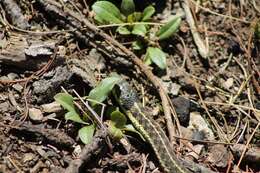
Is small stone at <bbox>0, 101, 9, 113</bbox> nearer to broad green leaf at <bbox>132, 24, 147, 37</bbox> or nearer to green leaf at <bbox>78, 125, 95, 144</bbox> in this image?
green leaf at <bbox>78, 125, 95, 144</bbox>

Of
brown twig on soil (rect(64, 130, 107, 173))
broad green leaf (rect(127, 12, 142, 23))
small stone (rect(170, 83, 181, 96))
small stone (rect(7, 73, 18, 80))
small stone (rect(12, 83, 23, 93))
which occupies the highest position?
broad green leaf (rect(127, 12, 142, 23))

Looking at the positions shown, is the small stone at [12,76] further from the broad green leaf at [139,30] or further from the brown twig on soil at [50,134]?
the broad green leaf at [139,30]

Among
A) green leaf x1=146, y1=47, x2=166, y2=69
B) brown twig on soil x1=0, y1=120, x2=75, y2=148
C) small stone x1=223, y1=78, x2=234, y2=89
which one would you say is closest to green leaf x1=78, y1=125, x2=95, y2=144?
brown twig on soil x1=0, y1=120, x2=75, y2=148

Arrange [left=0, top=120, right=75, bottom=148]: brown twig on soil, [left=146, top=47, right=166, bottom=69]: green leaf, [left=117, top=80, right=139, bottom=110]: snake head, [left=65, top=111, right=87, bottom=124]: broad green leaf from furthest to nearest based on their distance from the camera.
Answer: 1. [left=146, top=47, right=166, bottom=69]: green leaf
2. [left=117, top=80, right=139, bottom=110]: snake head
3. [left=65, top=111, right=87, bottom=124]: broad green leaf
4. [left=0, top=120, right=75, bottom=148]: brown twig on soil

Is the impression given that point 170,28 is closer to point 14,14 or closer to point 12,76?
point 14,14

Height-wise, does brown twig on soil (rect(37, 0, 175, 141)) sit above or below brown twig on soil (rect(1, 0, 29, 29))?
below

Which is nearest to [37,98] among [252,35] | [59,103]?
[59,103]

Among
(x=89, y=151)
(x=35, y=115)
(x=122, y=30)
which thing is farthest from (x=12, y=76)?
(x=122, y=30)

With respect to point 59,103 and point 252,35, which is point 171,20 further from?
point 59,103
